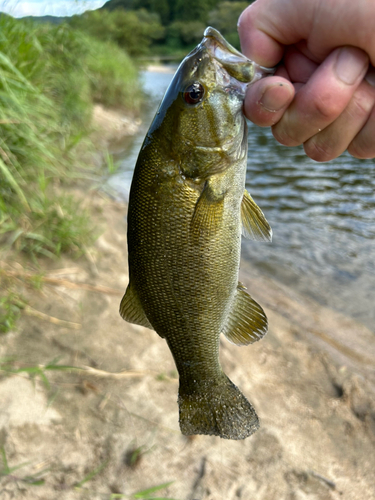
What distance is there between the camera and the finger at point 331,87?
5.46 feet

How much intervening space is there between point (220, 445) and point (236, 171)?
2.17 meters

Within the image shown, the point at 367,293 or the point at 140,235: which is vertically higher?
the point at 140,235

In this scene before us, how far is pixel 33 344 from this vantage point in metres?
3.50

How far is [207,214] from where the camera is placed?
1745 millimetres

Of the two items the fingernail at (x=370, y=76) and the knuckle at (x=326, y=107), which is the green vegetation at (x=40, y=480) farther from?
the fingernail at (x=370, y=76)

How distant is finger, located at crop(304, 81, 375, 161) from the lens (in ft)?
5.83

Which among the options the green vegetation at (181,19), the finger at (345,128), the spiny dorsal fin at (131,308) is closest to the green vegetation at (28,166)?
the spiny dorsal fin at (131,308)

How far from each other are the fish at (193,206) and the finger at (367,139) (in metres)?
0.46

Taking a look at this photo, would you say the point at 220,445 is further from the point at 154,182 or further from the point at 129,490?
the point at 154,182

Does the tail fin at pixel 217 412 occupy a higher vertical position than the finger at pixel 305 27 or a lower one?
lower

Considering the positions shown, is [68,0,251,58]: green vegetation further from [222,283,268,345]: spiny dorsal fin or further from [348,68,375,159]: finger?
[222,283,268,345]: spiny dorsal fin

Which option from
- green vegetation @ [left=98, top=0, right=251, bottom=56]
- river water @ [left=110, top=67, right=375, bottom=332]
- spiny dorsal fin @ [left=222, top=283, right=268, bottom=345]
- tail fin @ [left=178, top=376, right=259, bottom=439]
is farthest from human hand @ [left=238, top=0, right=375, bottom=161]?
green vegetation @ [left=98, top=0, right=251, bottom=56]

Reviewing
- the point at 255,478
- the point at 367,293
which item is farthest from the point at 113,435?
the point at 367,293

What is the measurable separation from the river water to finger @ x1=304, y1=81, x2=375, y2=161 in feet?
12.8
